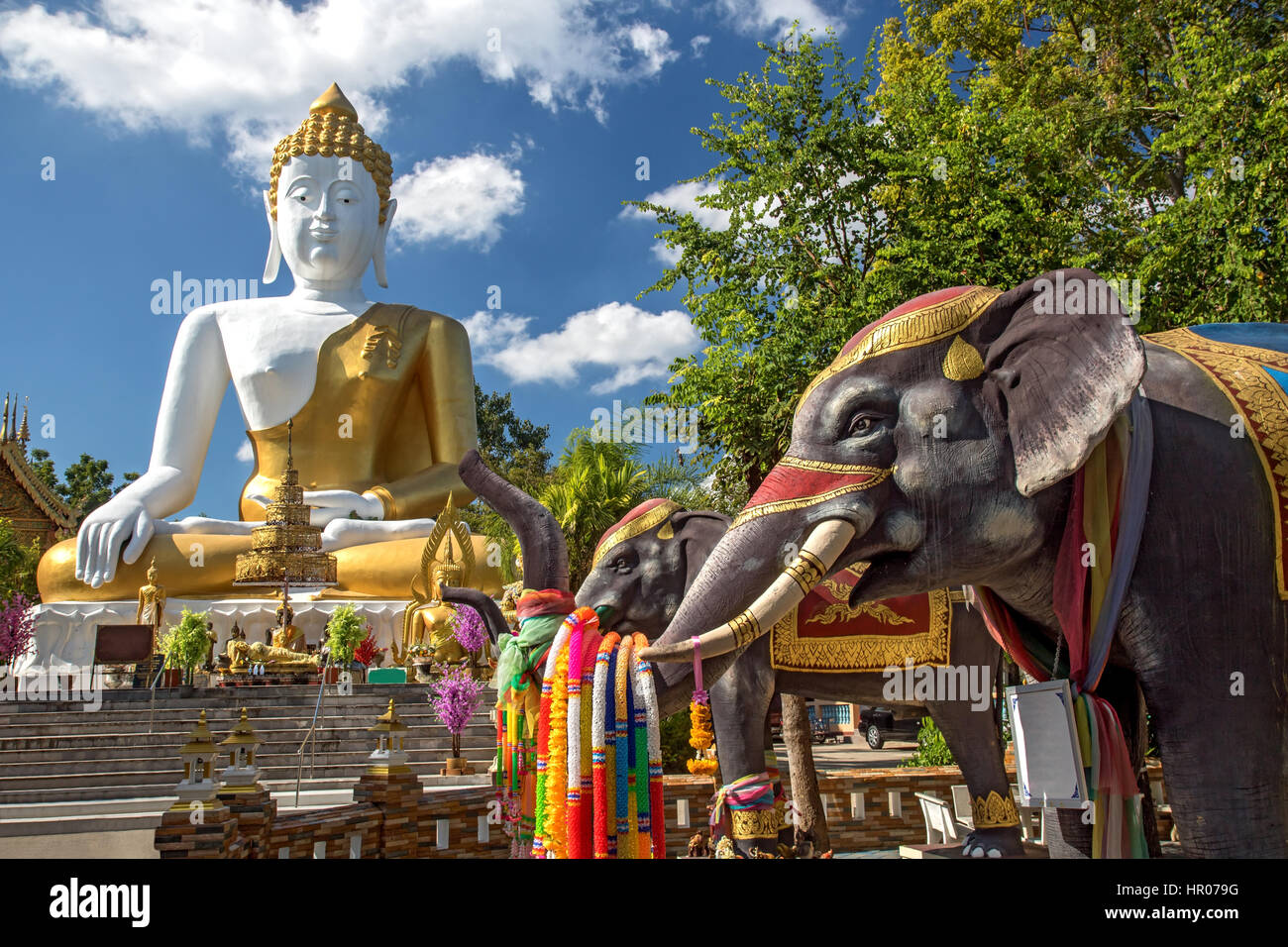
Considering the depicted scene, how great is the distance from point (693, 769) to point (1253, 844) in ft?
18.7

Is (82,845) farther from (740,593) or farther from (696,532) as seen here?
(740,593)

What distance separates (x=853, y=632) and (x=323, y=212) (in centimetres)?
1746

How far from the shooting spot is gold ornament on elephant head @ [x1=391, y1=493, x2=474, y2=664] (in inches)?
718

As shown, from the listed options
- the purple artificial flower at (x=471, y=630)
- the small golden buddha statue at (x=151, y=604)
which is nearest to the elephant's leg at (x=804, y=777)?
the purple artificial flower at (x=471, y=630)

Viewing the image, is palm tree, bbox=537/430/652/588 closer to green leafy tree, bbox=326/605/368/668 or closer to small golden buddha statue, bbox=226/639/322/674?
green leafy tree, bbox=326/605/368/668

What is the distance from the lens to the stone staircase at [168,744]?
1145cm

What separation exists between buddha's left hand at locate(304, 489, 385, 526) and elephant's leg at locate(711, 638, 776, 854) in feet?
48.2

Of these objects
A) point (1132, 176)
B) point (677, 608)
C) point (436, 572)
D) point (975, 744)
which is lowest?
point (975, 744)

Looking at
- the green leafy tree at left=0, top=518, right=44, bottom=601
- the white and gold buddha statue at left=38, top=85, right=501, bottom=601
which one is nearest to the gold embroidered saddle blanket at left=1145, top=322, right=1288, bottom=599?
the white and gold buddha statue at left=38, top=85, right=501, bottom=601

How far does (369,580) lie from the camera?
1902 centimetres

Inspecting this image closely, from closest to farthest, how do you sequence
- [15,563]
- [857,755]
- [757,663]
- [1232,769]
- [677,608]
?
[1232,769] → [677,608] → [757,663] → [857,755] → [15,563]

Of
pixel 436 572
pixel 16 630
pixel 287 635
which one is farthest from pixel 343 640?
pixel 16 630

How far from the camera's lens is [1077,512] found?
298cm
